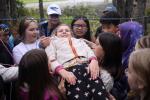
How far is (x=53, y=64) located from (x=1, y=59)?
2.35 ft

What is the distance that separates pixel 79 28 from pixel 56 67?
4.16 feet

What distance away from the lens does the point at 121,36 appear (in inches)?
167

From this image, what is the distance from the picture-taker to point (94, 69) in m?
3.54

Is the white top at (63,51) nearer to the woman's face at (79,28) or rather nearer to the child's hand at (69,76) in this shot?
the child's hand at (69,76)

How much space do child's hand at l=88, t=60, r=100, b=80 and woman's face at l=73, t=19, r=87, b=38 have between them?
112cm

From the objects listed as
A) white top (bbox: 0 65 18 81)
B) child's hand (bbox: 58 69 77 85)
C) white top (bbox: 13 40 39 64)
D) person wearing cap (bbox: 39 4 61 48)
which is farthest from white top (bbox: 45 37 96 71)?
person wearing cap (bbox: 39 4 61 48)

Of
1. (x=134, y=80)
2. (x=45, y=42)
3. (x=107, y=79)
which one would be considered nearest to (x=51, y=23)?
(x=45, y=42)

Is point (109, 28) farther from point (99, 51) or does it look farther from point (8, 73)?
point (8, 73)

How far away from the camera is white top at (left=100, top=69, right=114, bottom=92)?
3703 millimetres

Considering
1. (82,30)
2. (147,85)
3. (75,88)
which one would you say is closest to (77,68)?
(75,88)

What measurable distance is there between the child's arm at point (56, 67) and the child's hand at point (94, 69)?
0.17 meters

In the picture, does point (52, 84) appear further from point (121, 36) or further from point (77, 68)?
point (121, 36)

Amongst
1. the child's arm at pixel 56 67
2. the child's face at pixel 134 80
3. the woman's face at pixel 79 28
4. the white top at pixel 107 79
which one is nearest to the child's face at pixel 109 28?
the woman's face at pixel 79 28

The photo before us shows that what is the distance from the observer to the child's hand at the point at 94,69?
3.50 meters
